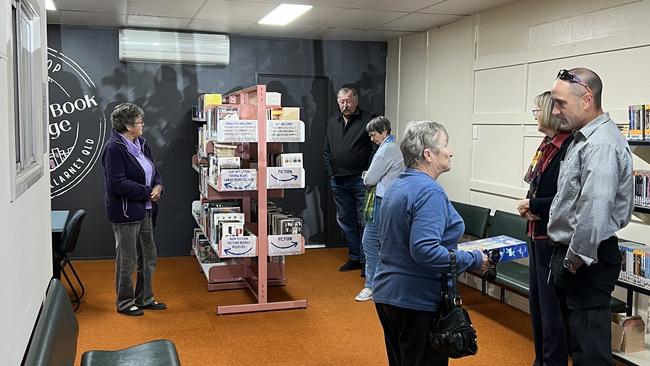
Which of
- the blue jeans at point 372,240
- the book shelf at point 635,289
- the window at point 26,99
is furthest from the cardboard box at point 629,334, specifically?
the window at point 26,99

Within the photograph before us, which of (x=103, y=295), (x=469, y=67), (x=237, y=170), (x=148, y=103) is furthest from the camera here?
(x=148, y=103)

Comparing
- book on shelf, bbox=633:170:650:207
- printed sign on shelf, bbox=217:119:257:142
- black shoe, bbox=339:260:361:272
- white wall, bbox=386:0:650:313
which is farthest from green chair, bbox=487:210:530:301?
printed sign on shelf, bbox=217:119:257:142

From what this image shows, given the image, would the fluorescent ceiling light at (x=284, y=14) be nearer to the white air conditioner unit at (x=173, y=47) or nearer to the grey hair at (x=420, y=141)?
the white air conditioner unit at (x=173, y=47)

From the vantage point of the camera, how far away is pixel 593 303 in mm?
2783

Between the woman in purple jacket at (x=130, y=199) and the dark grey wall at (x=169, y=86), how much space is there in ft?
6.91

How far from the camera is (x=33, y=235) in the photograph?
216 cm

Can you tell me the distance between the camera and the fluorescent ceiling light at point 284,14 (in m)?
5.48

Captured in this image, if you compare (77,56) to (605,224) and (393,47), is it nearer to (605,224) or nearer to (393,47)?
(393,47)

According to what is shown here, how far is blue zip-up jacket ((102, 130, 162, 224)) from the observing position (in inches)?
181

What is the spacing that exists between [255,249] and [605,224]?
9.47 feet

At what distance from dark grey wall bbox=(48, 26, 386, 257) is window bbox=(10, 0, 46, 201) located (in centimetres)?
448

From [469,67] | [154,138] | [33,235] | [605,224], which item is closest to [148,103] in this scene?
[154,138]

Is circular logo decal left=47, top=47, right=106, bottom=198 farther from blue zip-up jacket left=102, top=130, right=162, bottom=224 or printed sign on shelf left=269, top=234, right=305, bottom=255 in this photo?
printed sign on shelf left=269, top=234, right=305, bottom=255

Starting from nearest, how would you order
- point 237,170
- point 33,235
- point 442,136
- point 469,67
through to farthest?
point 33,235 < point 442,136 < point 237,170 < point 469,67
